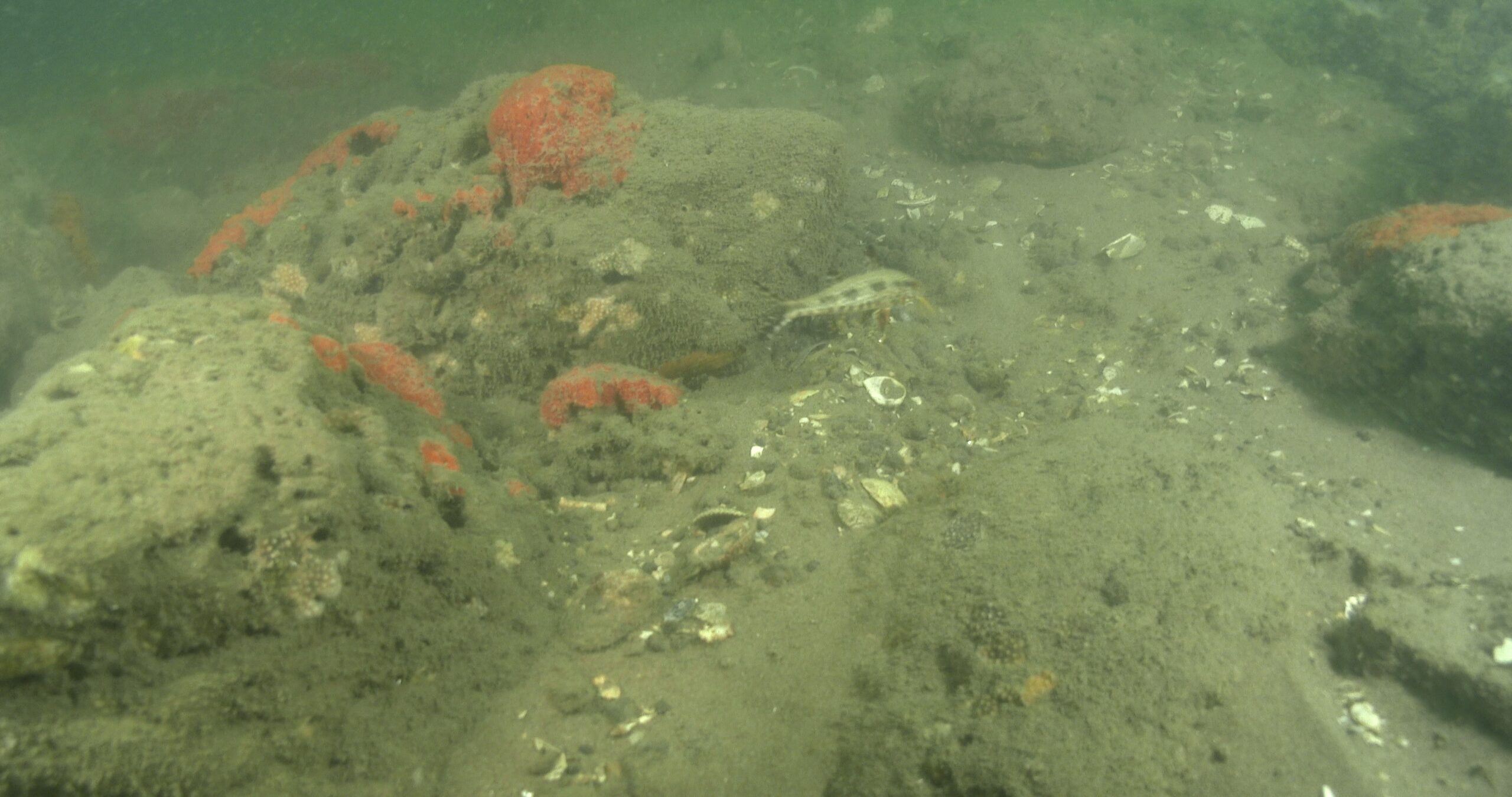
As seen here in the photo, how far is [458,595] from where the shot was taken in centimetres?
334

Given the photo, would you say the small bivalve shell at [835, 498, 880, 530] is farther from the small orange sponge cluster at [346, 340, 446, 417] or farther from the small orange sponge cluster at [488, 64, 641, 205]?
the small orange sponge cluster at [488, 64, 641, 205]

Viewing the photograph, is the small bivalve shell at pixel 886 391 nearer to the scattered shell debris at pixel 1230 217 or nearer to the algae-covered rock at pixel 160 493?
the algae-covered rock at pixel 160 493

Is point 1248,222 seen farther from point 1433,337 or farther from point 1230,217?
point 1433,337

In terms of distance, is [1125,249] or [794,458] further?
[1125,249]

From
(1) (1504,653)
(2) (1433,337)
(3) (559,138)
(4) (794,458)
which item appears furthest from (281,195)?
(2) (1433,337)

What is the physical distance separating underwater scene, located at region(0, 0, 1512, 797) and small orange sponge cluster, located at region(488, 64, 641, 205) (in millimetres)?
47

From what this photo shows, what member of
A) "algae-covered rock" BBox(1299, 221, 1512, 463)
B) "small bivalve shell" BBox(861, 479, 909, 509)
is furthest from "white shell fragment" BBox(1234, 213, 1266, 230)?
"small bivalve shell" BBox(861, 479, 909, 509)

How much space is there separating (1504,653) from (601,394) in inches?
208

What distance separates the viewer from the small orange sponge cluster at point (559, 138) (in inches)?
226

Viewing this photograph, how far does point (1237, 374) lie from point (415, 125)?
8369 millimetres

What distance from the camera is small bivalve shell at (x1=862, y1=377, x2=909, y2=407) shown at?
5.42 meters

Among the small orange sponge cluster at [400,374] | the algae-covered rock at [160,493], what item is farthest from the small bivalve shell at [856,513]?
the small orange sponge cluster at [400,374]

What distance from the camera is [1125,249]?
7.30 meters

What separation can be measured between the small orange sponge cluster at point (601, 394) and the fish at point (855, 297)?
5.02 feet
